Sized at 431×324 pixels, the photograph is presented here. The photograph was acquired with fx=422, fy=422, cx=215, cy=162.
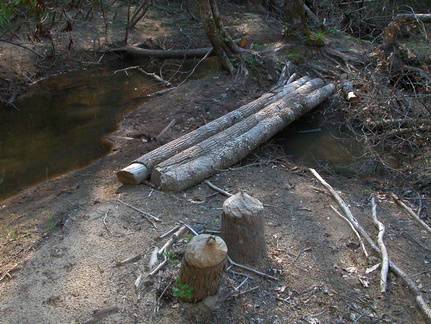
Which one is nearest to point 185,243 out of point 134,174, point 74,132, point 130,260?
point 130,260

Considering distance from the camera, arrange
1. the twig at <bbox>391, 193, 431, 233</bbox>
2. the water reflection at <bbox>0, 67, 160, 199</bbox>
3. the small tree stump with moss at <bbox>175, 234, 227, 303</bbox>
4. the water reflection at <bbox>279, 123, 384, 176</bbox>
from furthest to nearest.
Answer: the water reflection at <bbox>0, 67, 160, 199</bbox>, the water reflection at <bbox>279, 123, 384, 176</bbox>, the twig at <bbox>391, 193, 431, 233</bbox>, the small tree stump with moss at <bbox>175, 234, 227, 303</bbox>

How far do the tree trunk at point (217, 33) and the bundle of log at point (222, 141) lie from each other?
1763 mm

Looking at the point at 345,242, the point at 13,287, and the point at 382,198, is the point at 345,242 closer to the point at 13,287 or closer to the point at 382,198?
the point at 382,198

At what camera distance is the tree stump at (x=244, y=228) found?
3.83m

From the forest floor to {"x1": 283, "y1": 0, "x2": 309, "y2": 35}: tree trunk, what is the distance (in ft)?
14.2

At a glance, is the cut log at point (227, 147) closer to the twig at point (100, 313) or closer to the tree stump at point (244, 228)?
the tree stump at point (244, 228)

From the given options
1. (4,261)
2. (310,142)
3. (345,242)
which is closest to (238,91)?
(310,142)

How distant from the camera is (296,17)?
10.7 meters

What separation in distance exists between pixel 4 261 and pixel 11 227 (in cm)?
91

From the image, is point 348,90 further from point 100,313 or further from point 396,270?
point 100,313

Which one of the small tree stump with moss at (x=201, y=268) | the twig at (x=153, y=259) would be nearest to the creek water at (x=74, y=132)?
the twig at (x=153, y=259)

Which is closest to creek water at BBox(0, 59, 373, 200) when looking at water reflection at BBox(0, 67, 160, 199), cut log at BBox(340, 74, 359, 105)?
water reflection at BBox(0, 67, 160, 199)

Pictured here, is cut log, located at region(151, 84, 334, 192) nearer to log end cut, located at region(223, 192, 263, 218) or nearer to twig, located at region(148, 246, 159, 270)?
twig, located at region(148, 246, 159, 270)

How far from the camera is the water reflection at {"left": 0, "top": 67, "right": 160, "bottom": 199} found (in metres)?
7.59
